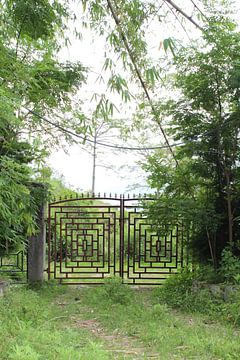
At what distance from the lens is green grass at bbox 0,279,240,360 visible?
2.46 meters

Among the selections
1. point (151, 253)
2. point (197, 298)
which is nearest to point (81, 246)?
point (151, 253)

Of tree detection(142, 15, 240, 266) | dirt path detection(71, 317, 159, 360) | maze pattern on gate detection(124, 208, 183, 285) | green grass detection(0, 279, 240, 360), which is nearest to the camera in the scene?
green grass detection(0, 279, 240, 360)

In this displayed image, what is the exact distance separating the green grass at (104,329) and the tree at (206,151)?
1.11 meters

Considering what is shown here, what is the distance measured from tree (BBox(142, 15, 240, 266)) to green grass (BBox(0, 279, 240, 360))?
3.64ft

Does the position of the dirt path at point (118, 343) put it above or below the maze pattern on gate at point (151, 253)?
below

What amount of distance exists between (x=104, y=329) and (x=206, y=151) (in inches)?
90.4

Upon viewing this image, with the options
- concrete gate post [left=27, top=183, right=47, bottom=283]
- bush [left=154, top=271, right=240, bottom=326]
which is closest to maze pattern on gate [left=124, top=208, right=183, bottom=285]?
bush [left=154, top=271, right=240, bottom=326]

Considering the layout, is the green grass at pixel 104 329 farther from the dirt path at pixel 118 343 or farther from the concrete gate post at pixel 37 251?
the concrete gate post at pixel 37 251

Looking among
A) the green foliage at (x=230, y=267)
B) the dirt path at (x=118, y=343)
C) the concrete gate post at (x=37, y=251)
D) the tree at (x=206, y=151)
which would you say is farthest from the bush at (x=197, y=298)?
the concrete gate post at (x=37, y=251)

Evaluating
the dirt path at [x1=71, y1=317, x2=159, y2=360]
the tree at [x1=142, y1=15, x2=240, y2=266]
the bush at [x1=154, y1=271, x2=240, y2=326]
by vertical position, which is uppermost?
the tree at [x1=142, y1=15, x2=240, y2=266]

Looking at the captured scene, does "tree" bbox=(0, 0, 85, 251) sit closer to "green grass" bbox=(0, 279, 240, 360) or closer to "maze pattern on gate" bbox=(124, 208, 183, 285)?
"green grass" bbox=(0, 279, 240, 360)

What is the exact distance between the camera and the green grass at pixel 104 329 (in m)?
2.46

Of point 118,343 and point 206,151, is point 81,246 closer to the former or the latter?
point 206,151

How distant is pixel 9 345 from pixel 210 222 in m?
2.91
